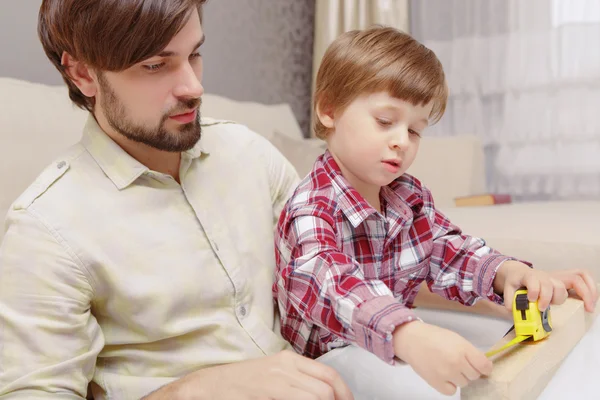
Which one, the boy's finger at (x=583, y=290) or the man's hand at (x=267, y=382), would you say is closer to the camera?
the man's hand at (x=267, y=382)

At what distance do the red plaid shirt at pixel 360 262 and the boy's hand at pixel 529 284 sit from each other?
18mm

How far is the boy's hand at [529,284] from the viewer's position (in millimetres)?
864

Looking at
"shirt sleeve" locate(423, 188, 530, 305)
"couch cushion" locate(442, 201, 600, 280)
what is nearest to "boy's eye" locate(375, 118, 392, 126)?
"shirt sleeve" locate(423, 188, 530, 305)

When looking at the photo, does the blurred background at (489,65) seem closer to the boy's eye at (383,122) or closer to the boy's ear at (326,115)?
the boy's ear at (326,115)

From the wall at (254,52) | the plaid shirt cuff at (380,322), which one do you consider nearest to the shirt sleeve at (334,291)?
the plaid shirt cuff at (380,322)

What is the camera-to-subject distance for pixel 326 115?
1030mm

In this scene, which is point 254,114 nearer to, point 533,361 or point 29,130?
point 29,130

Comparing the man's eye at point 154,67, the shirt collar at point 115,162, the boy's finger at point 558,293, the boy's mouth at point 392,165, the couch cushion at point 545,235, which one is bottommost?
the couch cushion at point 545,235

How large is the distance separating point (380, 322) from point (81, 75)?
0.63m

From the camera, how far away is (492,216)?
1.77 m

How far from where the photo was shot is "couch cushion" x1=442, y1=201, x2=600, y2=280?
138 centimetres

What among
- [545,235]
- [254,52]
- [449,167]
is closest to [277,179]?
[545,235]

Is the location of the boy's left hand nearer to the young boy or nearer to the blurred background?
the young boy

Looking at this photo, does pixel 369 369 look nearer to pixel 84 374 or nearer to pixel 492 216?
pixel 84 374
